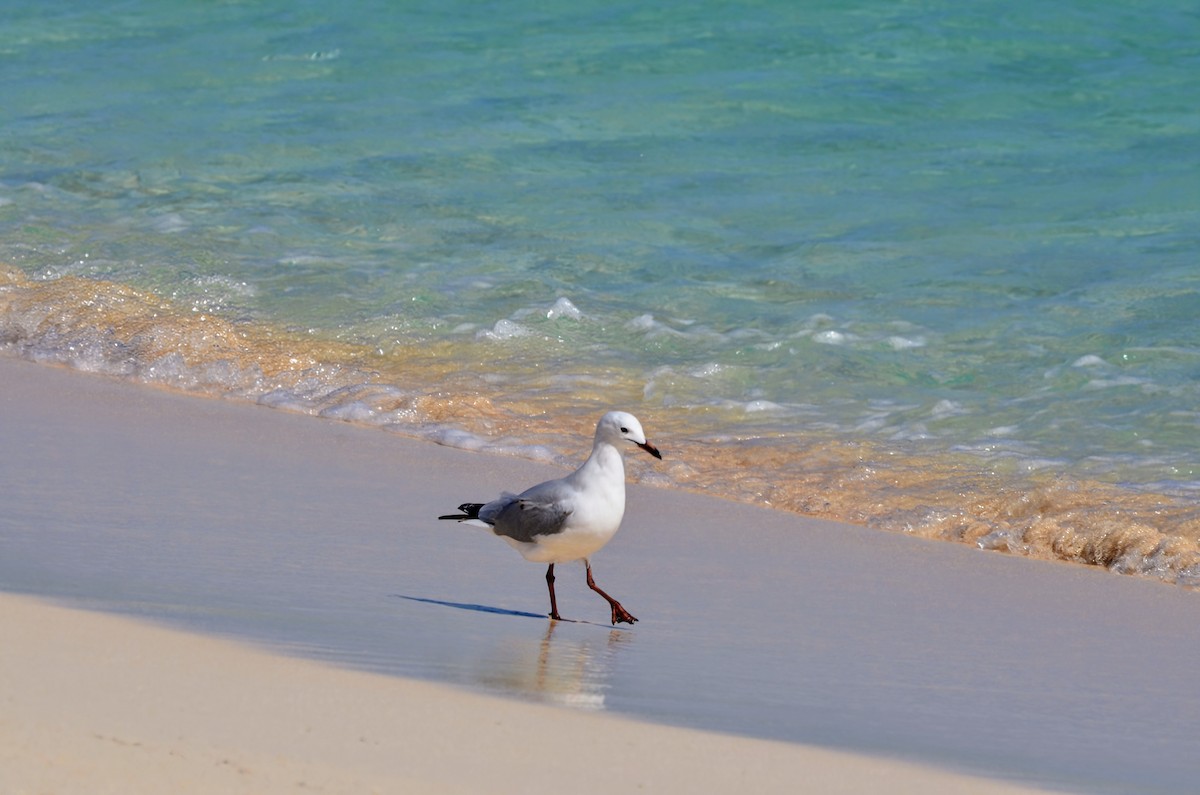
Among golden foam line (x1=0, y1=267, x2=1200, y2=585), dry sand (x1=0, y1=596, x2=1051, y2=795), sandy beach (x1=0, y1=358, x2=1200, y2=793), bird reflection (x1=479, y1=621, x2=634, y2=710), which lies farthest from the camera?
golden foam line (x1=0, y1=267, x2=1200, y2=585)

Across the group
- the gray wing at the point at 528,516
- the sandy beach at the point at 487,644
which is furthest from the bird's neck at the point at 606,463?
the sandy beach at the point at 487,644

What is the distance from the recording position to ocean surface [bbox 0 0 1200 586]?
721cm

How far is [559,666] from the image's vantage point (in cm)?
410

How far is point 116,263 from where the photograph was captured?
31.2 ft

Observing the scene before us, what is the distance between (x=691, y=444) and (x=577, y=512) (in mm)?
2521

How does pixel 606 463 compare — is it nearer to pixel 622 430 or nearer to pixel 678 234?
pixel 622 430

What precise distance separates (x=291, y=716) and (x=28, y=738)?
0.50 metres

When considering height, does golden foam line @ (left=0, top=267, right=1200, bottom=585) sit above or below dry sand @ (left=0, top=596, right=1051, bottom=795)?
below

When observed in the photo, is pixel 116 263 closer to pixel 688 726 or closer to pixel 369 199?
pixel 369 199

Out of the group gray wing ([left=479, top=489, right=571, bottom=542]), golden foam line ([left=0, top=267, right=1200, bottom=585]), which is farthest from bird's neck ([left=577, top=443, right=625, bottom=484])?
golden foam line ([left=0, top=267, right=1200, bottom=585])

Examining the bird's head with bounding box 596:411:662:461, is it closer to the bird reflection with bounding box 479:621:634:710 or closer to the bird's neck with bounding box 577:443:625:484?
the bird's neck with bounding box 577:443:625:484

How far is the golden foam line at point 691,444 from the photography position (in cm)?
611

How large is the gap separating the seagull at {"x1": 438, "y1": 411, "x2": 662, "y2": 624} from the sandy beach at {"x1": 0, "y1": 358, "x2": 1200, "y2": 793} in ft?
0.57

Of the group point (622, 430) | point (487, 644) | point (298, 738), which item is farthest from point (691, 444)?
point (298, 738)
